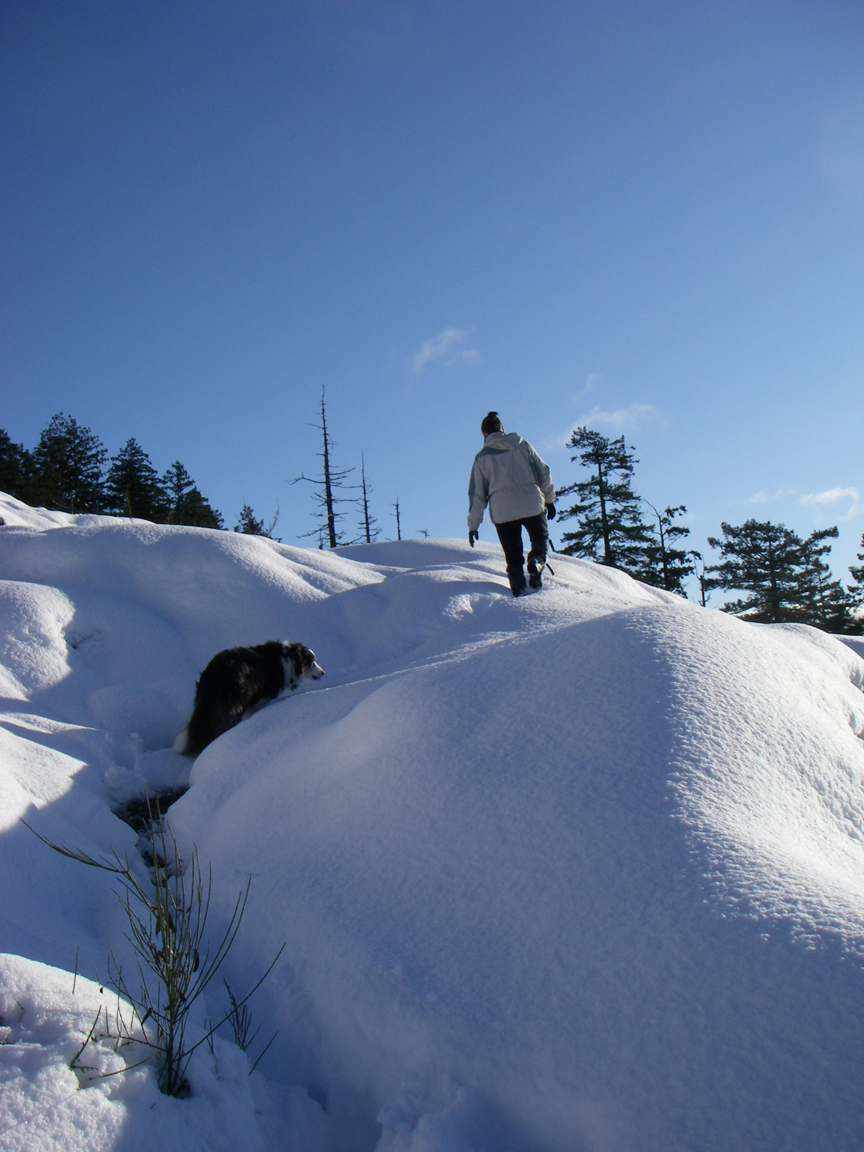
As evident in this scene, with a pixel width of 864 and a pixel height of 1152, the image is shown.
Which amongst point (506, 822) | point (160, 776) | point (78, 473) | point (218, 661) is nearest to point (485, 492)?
point (218, 661)

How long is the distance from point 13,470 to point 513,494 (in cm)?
3347

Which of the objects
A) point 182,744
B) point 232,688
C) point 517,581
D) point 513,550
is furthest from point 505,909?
point 513,550

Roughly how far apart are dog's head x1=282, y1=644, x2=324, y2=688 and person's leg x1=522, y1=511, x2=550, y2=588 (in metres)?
3.26

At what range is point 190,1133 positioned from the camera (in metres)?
1.62

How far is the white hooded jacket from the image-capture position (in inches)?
303

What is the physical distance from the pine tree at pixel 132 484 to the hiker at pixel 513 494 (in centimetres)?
2721

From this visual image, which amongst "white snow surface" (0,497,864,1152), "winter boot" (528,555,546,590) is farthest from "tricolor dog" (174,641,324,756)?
"winter boot" (528,555,546,590)

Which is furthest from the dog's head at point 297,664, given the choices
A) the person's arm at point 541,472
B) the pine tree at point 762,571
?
the pine tree at point 762,571

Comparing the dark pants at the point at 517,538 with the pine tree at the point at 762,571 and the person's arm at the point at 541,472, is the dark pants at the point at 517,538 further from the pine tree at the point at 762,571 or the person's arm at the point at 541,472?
the pine tree at the point at 762,571

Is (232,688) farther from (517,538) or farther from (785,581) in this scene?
(785,581)

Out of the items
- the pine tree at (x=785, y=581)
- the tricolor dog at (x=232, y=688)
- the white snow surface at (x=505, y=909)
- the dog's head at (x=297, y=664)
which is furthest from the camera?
the pine tree at (x=785, y=581)

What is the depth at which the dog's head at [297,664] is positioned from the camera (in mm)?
5539

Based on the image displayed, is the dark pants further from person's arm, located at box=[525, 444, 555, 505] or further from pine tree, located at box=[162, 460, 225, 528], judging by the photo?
pine tree, located at box=[162, 460, 225, 528]

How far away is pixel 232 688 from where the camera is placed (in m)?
5.06
